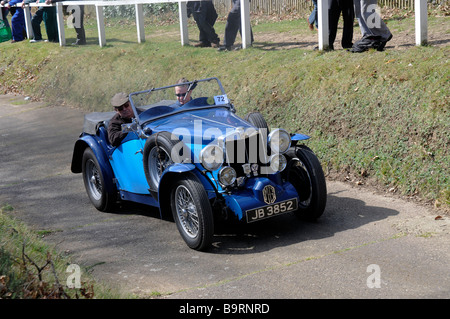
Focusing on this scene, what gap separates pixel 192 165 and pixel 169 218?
1.13 meters

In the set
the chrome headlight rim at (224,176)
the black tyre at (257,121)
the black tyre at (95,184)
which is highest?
the black tyre at (257,121)

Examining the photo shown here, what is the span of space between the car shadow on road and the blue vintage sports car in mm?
204

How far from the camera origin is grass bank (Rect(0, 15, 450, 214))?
827 centimetres

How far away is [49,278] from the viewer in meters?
5.63

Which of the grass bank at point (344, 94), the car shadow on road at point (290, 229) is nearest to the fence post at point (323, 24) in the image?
the grass bank at point (344, 94)

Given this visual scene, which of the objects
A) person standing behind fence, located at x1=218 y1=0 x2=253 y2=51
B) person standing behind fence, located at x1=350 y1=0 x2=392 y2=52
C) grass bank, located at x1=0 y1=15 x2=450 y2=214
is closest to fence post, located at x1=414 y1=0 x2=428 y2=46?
grass bank, located at x1=0 y1=15 x2=450 y2=214

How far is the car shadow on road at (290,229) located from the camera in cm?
694

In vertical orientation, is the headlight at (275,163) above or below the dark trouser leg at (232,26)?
below

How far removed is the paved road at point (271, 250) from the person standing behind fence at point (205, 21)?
6.53 m

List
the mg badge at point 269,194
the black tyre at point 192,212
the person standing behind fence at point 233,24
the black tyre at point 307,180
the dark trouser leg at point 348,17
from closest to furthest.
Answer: the black tyre at point 192,212
the mg badge at point 269,194
the black tyre at point 307,180
the dark trouser leg at point 348,17
the person standing behind fence at point 233,24

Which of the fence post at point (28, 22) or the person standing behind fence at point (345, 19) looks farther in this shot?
the fence post at point (28, 22)

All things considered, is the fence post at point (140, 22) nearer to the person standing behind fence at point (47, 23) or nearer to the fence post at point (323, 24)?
the person standing behind fence at point (47, 23)

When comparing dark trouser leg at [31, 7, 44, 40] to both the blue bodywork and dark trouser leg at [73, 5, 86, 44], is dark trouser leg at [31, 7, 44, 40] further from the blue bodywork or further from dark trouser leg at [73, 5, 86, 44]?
the blue bodywork
